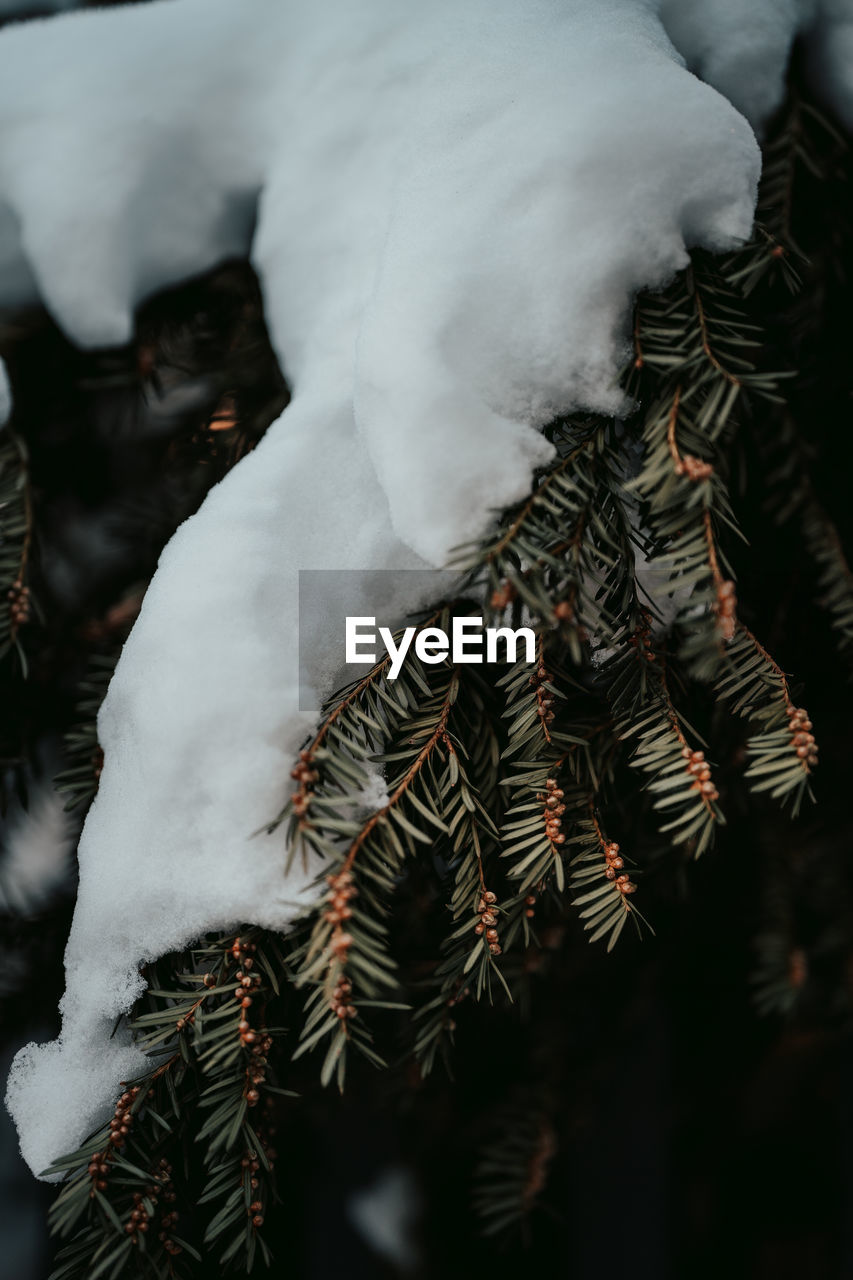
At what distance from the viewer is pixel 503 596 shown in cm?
42

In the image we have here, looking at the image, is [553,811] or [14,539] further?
[14,539]

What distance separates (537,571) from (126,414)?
603 millimetres

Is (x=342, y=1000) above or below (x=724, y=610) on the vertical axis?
below

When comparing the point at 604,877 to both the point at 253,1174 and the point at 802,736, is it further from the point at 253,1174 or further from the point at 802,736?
the point at 253,1174

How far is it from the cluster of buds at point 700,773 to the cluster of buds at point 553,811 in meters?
0.08

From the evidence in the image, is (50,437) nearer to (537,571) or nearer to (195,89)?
(195,89)

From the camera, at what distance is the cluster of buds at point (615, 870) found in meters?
0.47

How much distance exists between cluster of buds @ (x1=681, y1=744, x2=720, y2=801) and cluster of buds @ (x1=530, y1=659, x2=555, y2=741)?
3.3 inches

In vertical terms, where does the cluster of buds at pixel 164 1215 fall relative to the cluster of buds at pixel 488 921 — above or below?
below

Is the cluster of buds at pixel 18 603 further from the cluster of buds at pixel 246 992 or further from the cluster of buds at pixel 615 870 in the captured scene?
the cluster of buds at pixel 615 870

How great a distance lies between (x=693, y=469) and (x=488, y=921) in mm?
285

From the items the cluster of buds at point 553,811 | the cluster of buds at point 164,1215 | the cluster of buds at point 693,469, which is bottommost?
the cluster of buds at point 164,1215

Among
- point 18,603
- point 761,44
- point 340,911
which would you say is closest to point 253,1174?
point 340,911

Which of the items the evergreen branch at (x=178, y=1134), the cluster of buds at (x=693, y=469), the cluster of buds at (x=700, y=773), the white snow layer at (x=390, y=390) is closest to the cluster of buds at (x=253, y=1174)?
the evergreen branch at (x=178, y=1134)
